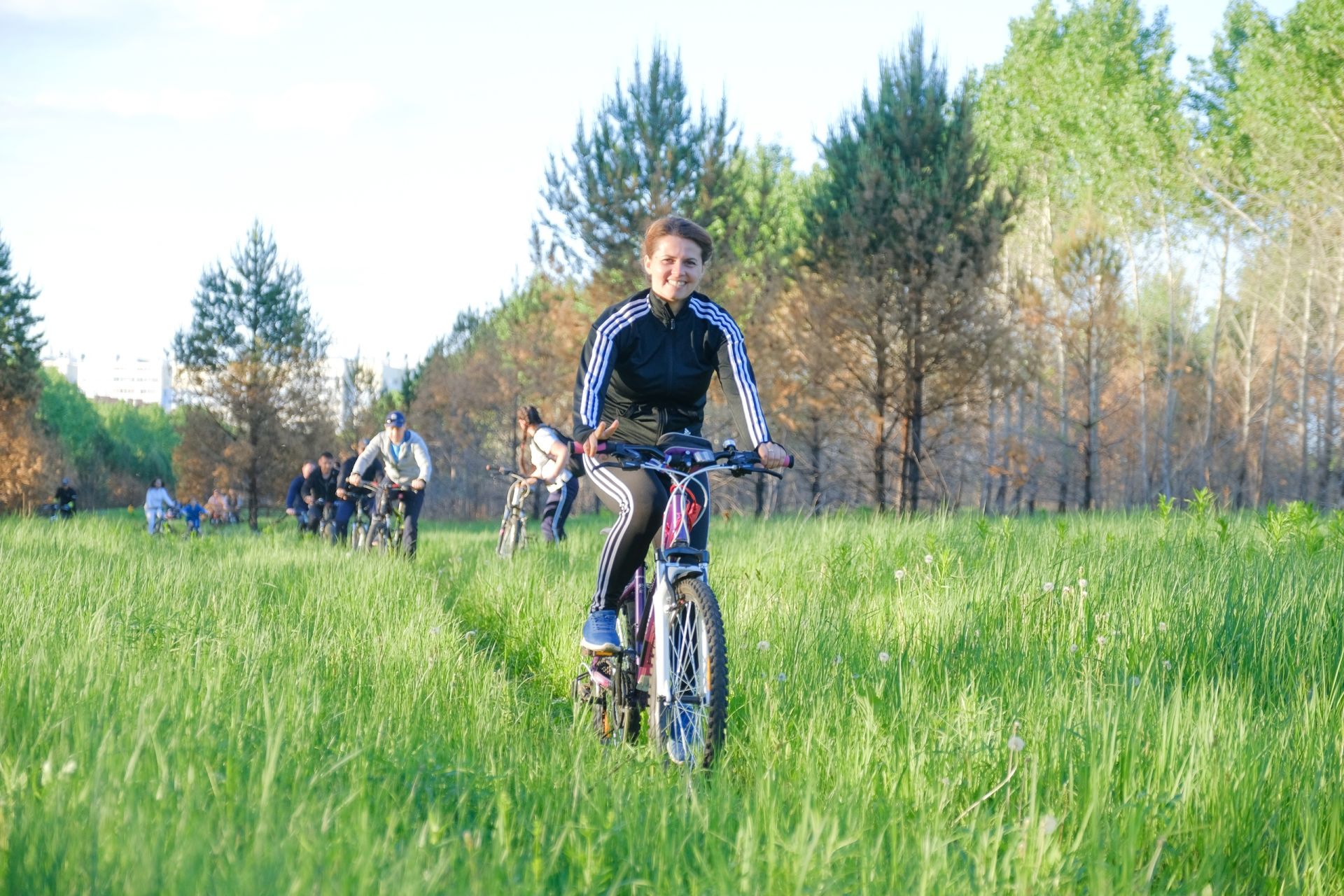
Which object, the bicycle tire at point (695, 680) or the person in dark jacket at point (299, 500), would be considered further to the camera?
the person in dark jacket at point (299, 500)

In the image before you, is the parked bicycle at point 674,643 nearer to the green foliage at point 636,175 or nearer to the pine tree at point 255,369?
the green foliage at point 636,175

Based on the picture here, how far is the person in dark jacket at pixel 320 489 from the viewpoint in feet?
64.1

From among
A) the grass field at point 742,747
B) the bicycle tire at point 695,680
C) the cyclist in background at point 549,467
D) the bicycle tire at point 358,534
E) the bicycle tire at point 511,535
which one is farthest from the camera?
the bicycle tire at point 358,534

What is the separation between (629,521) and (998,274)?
20.1 m

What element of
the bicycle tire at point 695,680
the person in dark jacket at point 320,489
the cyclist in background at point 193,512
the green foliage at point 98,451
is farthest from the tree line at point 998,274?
the green foliage at point 98,451

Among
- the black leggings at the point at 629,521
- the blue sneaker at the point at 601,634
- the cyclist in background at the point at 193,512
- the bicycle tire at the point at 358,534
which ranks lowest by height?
the cyclist in background at the point at 193,512

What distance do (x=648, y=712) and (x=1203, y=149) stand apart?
112 ft

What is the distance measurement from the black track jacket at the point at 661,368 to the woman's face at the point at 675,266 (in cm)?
8

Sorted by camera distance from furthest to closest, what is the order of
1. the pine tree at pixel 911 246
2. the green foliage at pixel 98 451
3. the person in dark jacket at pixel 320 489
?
the green foliage at pixel 98 451 < the pine tree at pixel 911 246 < the person in dark jacket at pixel 320 489

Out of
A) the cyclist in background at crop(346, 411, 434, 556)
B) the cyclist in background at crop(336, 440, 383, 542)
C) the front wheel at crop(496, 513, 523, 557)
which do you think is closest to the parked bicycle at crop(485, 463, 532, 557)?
the front wheel at crop(496, 513, 523, 557)

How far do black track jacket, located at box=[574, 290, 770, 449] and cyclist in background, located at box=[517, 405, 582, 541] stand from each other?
0.30m

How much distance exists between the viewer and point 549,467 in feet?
17.8

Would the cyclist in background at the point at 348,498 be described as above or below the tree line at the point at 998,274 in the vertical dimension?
below

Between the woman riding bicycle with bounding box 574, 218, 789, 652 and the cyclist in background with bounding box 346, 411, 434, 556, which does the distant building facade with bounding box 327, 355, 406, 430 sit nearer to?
the cyclist in background with bounding box 346, 411, 434, 556
